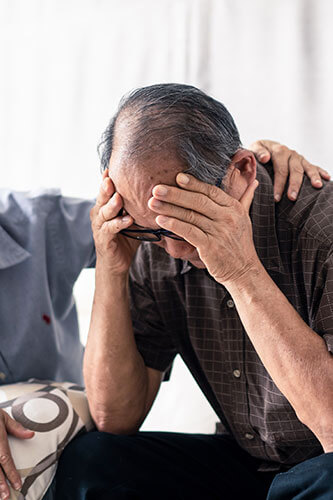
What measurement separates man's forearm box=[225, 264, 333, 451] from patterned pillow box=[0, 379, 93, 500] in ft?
1.75

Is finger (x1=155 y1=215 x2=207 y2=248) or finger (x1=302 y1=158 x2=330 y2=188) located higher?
finger (x1=302 y1=158 x2=330 y2=188)

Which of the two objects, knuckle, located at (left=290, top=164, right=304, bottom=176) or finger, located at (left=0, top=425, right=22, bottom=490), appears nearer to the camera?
finger, located at (left=0, top=425, right=22, bottom=490)

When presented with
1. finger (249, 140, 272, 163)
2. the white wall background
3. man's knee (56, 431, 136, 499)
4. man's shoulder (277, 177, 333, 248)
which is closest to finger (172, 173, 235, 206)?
man's shoulder (277, 177, 333, 248)

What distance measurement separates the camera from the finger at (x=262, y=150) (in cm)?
145

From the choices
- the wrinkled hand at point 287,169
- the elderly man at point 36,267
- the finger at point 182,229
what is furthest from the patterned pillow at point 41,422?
the wrinkled hand at point 287,169

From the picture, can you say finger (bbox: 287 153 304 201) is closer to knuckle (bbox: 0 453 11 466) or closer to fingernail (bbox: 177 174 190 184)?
fingernail (bbox: 177 174 190 184)

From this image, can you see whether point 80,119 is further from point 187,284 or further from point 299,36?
point 187,284

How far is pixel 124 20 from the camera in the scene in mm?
2312

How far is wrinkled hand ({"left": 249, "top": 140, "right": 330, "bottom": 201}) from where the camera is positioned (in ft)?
4.45

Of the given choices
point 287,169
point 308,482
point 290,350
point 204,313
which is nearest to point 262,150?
point 287,169

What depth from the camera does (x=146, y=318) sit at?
60.4 inches

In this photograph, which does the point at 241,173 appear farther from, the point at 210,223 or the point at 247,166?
the point at 210,223

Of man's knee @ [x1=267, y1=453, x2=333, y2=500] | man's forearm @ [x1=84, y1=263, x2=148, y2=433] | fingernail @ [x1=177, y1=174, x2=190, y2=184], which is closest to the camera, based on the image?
man's knee @ [x1=267, y1=453, x2=333, y2=500]

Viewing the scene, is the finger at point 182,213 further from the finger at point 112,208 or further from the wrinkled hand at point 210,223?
the finger at point 112,208
